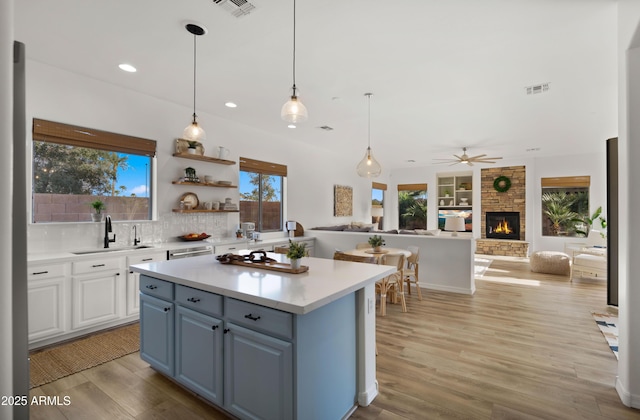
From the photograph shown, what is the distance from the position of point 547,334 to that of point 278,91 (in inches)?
162

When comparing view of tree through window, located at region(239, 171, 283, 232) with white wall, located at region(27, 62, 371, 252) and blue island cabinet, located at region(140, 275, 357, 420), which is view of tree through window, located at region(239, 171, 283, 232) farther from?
blue island cabinet, located at region(140, 275, 357, 420)

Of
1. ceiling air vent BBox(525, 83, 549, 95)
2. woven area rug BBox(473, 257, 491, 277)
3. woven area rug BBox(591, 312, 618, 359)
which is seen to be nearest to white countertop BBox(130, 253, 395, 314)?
woven area rug BBox(591, 312, 618, 359)

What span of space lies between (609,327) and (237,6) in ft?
16.0

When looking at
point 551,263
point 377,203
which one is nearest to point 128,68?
point 551,263

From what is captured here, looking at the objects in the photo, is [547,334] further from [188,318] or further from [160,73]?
[160,73]

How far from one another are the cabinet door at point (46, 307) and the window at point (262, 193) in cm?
296

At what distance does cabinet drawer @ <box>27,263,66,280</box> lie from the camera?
2.95 metres

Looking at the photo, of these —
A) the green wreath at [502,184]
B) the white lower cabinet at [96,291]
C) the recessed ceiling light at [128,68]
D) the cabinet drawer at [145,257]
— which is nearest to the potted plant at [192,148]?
the recessed ceiling light at [128,68]

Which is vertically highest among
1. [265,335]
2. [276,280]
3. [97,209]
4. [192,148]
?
[192,148]

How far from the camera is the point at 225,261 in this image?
2.64m

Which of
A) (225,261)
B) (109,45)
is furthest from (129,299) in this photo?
(109,45)

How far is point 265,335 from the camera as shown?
1763 millimetres

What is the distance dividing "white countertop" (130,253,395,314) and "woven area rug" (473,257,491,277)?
200 inches

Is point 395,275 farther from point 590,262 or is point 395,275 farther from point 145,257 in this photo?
point 590,262
